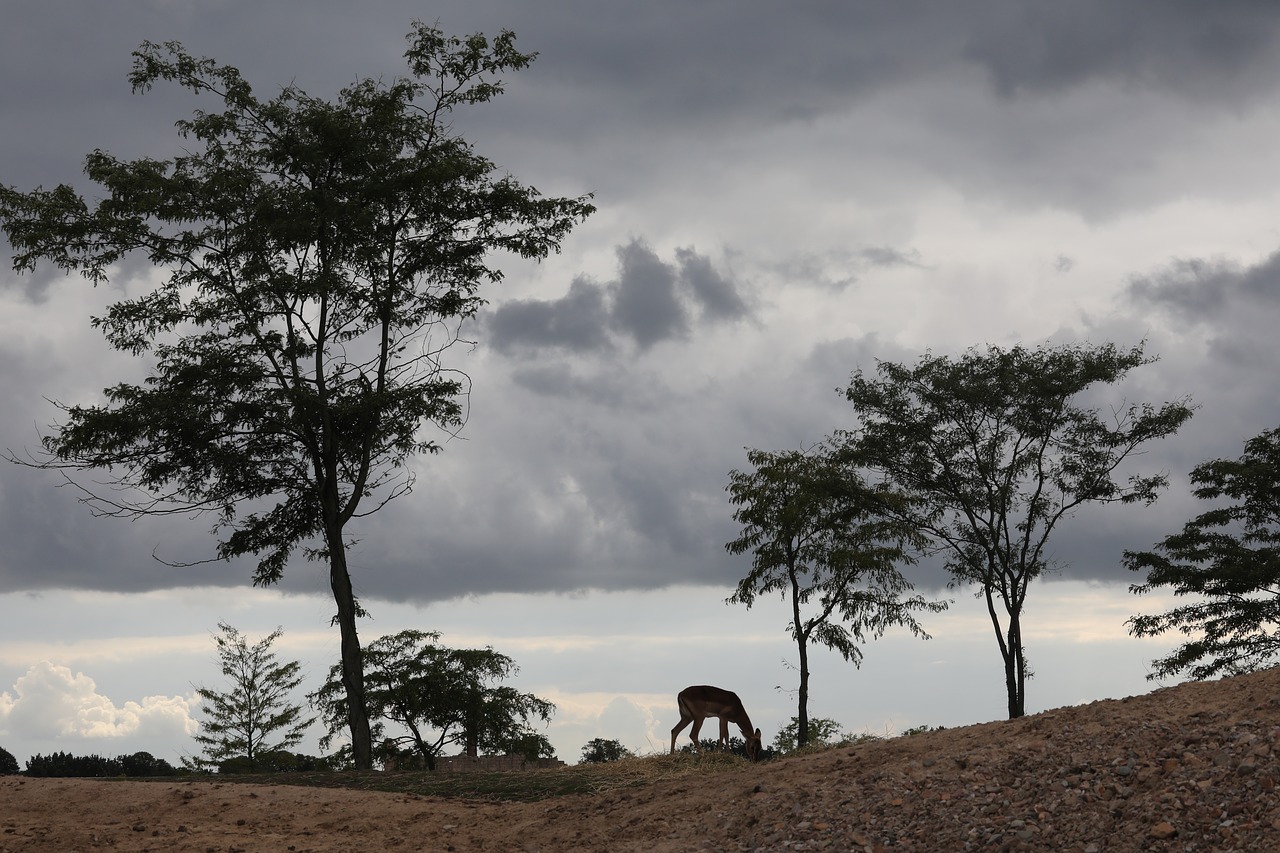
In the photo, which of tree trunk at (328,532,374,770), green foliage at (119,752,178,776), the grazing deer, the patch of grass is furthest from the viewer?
green foliage at (119,752,178,776)

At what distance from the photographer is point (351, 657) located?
24.0m

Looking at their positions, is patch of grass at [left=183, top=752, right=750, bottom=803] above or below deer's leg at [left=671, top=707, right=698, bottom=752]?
below

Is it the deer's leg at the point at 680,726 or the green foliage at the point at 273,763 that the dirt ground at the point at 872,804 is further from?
the green foliage at the point at 273,763

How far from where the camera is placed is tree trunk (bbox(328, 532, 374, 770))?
76.7 feet

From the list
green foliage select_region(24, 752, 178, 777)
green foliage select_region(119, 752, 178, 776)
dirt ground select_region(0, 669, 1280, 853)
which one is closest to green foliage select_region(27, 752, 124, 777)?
green foliage select_region(24, 752, 178, 777)

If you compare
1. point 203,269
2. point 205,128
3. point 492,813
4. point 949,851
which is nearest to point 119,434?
point 203,269

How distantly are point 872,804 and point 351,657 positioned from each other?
1446 centimetres

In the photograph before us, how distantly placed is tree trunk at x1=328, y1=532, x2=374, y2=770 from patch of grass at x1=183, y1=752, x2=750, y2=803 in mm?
3864

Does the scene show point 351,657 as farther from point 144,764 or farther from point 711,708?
point 144,764

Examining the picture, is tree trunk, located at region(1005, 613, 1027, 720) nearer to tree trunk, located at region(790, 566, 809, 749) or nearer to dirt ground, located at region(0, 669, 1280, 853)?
tree trunk, located at region(790, 566, 809, 749)

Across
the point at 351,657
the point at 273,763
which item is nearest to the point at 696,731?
the point at 351,657

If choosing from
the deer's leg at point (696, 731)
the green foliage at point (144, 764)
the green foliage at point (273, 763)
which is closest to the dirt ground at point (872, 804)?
the deer's leg at point (696, 731)

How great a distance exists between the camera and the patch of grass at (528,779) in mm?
16766

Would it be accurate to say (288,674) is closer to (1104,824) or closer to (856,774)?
(856,774)
